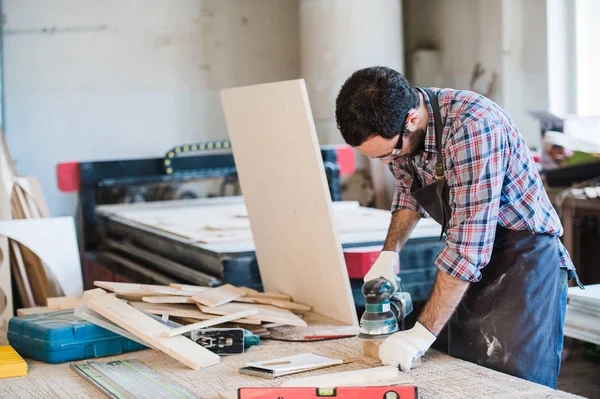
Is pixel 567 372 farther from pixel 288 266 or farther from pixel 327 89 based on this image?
pixel 327 89

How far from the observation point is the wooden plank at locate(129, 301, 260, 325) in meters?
2.45

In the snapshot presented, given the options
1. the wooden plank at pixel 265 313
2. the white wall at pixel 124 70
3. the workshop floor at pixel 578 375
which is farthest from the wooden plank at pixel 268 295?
the white wall at pixel 124 70

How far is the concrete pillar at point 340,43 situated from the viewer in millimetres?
6258

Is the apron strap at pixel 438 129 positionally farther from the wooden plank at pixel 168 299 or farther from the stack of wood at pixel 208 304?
the wooden plank at pixel 168 299

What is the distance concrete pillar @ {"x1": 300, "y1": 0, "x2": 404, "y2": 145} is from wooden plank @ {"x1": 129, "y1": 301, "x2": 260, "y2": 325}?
3.96m

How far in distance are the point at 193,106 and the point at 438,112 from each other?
4.87 meters

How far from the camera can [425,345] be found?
202 cm

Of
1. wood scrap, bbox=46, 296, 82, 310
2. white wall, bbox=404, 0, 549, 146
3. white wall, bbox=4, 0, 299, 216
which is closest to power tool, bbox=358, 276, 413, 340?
wood scrap, bbox=46, 296, 82, 310

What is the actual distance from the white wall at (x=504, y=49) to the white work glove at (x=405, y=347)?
3.95m

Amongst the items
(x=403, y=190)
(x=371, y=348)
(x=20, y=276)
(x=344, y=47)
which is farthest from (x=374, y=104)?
(x=344, y=47)

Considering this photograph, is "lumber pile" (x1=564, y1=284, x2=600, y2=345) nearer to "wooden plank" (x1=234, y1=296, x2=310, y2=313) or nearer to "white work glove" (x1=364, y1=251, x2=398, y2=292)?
"white work glove" (x1=364, y1=251, x2=398, y2=292)

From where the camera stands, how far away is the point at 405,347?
200 centimetres

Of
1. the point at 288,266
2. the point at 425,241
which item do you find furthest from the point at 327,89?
the point at 288,266

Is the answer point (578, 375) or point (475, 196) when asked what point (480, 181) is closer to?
point (475, 196)
